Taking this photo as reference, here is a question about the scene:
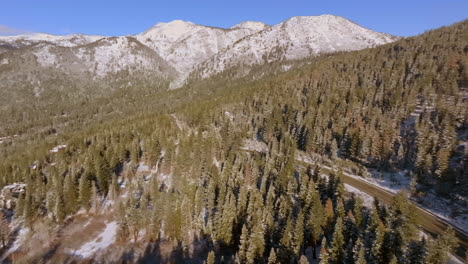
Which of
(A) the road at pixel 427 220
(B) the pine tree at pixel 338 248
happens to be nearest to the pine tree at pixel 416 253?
(A) the road at pixel 427 220

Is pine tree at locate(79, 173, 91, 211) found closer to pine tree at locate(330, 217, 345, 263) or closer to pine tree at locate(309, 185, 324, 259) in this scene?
pine tree at locate(309, 185, 324, 259)

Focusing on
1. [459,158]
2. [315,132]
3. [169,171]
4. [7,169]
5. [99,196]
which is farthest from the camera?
[7,169]

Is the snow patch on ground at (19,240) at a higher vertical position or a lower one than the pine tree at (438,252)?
lower

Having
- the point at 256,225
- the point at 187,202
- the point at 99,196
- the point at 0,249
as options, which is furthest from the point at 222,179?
the point at 0,249

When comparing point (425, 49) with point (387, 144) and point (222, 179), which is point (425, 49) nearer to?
point (387, 144)

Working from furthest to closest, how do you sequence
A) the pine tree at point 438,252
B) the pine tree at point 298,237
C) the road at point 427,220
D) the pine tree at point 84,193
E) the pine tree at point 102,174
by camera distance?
the pine tree at point 102,174
the pine tree at point 84,193
the pine tree at point 298,237
the road at point 427,220
the pine tree at point 438,252

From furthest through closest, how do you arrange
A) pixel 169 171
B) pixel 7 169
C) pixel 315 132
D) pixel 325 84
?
pixel 325 84
pixel 7 169
pixel 315 132
pixel 169 171

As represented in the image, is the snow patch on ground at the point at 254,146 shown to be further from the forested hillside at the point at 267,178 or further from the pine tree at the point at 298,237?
the pine tree at the point at 298,237
